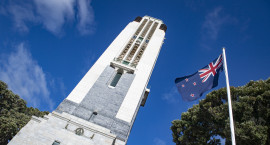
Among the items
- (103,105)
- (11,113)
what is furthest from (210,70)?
(11,113)

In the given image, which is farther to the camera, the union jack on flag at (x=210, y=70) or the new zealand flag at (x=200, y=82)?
the union jack on flag at (x=210, y=70)

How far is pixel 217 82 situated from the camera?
1079cm

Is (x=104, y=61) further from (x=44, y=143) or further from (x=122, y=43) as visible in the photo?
(x=44, y=143)

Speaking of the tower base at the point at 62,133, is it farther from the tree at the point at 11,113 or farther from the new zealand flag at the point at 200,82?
the tree at the point at 11,113

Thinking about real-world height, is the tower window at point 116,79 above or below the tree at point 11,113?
above

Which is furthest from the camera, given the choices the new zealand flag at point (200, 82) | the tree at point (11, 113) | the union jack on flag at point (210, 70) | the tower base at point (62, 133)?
the tree at point (11, 113)

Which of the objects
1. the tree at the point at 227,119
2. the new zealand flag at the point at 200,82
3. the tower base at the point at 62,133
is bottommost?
the tower base at the point at 62,133

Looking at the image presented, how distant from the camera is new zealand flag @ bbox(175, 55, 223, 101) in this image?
440 inches

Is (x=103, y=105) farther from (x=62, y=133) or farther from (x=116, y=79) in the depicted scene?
(x=116, y=79)

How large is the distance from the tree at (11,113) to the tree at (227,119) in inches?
937

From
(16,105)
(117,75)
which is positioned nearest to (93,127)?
(117,75)

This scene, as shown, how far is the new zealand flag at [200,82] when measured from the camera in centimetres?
1119

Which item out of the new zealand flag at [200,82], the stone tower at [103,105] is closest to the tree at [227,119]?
the new zealand flag at [200,82]

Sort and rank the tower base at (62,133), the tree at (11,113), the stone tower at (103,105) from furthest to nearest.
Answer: the tree at (11,113)
the stone tower at (103,105)
the tower base at (62,133)
